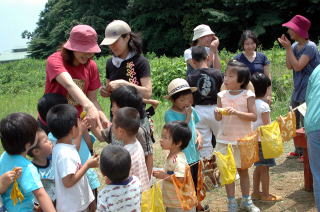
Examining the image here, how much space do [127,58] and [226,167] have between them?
1369 mm

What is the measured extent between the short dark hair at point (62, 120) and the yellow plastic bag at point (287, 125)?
6.91ft

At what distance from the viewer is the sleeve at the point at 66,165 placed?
313cm

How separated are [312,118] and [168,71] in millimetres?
8566

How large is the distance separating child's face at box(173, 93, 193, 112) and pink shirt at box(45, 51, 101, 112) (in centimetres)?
81

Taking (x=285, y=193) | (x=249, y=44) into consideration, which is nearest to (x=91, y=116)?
(x=285, y=193)

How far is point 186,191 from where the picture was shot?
11.6ft

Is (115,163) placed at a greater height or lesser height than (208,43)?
lesser

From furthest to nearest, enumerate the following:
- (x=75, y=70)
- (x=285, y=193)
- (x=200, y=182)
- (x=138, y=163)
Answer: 1. (x=285, y=193)
2. (x=200, y=182)
3. (x=75, y=70)
4. (x=138, y=163)

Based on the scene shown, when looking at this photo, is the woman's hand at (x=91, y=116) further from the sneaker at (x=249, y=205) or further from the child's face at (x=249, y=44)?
the child's face at (x=249, y=44)

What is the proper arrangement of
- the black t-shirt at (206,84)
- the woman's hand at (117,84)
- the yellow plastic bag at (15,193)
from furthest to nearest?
the black t-shirt at (206,84)
the woman's hand at (117,84)
the yellow plastic bag at (15,193)

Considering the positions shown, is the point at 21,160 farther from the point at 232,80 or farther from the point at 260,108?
the point at 260,108

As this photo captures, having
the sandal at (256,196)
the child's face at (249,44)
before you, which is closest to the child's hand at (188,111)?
the sandal at (256,196)

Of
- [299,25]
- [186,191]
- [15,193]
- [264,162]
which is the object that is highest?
[299,25]

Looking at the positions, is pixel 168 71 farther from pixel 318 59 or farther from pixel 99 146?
pixel 318 59
